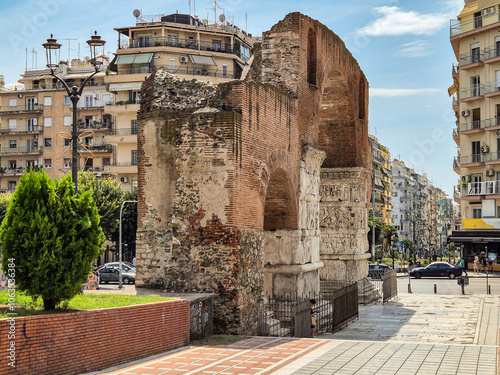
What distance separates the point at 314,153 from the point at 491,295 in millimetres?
12039

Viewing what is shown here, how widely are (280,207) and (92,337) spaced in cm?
786

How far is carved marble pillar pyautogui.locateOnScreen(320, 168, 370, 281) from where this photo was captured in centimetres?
2247

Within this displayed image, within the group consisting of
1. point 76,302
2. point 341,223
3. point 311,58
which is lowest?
point 76,302

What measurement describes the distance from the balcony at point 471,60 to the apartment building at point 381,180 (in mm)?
34685

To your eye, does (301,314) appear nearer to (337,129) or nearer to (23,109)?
(337,129)

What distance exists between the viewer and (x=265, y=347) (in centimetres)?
1116

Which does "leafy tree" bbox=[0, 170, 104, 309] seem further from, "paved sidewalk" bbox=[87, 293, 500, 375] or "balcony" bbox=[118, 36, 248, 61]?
"balcony" bbox=[118, 36, 248, 61]

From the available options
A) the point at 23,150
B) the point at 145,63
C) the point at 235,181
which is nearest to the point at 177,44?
the point at 145,63

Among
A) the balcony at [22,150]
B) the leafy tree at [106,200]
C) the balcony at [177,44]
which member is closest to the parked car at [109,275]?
the leafy tree at [106,200]

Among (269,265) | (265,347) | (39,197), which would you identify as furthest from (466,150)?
(39,197)

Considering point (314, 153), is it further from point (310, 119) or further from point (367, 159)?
point (367, 159)

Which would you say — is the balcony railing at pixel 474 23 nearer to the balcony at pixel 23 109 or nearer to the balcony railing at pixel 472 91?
the balcony railing at pixel 472 91

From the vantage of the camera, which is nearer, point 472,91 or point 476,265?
point 476,265

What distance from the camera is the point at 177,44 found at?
5128cm
